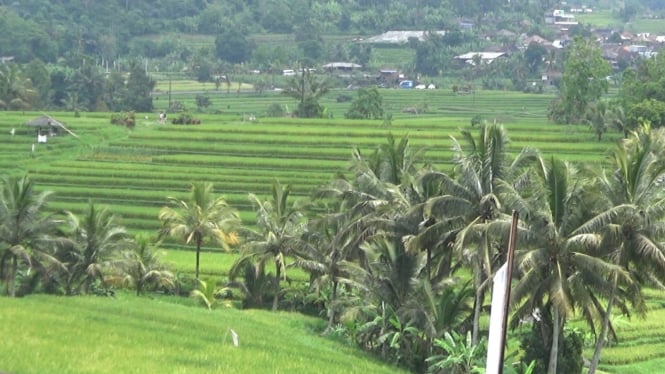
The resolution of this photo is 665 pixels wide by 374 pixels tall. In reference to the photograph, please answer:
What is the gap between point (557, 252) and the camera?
1991 cm

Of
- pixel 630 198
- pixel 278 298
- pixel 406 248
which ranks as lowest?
pixel 278 298

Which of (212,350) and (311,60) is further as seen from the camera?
(311,60)

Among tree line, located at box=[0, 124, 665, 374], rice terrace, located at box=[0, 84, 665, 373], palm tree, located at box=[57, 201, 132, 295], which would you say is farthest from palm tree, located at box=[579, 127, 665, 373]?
palm tree, located at box=[57, 201, 132, 295]

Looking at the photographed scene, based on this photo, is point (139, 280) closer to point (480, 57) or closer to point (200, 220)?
point (200, 220)

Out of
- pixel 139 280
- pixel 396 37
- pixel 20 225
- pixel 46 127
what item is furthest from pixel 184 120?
pixel 396 37

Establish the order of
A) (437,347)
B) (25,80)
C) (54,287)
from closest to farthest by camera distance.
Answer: (437,347)
(54,287)
(25,80)

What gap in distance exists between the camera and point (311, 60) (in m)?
104

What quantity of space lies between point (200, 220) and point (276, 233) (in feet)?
11.3

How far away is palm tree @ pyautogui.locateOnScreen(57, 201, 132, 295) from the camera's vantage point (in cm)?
2783

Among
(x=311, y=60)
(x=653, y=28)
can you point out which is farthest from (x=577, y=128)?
(x=653, y=28)

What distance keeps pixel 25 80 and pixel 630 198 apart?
54.0m

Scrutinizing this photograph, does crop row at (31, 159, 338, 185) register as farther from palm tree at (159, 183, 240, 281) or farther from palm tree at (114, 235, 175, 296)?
palm tree at (114, 235, 175, 296)

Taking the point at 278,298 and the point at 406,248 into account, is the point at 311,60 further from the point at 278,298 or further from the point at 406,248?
Result: the point at 406,248

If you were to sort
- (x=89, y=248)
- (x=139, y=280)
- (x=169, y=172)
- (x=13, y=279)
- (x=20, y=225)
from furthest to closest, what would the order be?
(x=169, y=172), (x=139, y=280), (x=89, y=248), (x=13, y=279), (x=20, y=225)
